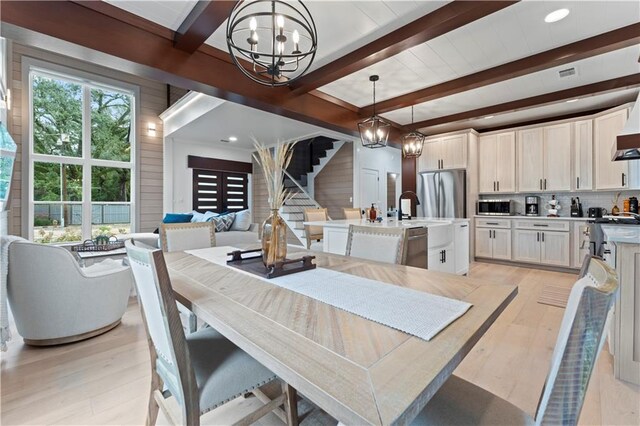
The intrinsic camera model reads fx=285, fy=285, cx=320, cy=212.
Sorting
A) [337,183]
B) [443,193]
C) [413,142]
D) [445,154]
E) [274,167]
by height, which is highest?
[445,154]

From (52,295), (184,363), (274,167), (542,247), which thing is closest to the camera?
(184,363)

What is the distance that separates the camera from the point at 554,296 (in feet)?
11.5

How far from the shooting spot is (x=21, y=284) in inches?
86.9

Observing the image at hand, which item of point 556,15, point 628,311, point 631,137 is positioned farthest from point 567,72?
point 628,311

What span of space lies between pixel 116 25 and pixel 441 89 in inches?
142

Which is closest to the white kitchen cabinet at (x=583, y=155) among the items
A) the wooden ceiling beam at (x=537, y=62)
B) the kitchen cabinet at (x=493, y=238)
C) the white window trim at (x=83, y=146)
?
the kitchen cabinet at (x=493, y=238)

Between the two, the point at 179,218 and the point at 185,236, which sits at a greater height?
the point at 179,218

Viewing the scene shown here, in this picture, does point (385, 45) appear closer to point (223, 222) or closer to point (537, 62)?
point (537, 62)

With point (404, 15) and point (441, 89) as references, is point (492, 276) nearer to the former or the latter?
point (441, 89)

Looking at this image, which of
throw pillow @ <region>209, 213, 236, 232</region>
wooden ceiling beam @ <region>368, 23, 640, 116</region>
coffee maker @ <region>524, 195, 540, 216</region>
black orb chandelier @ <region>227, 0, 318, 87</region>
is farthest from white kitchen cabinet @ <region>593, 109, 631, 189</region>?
throw pillow @ <region>209, 213, 236, 232</region>

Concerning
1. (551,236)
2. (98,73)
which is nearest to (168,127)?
(98,73)

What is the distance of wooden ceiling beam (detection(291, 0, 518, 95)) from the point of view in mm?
2154

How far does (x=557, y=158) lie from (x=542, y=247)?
5.15 feet

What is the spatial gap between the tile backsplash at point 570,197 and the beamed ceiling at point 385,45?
154cm
